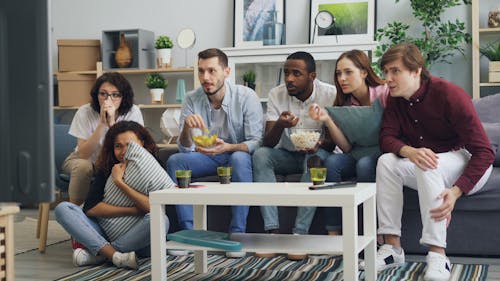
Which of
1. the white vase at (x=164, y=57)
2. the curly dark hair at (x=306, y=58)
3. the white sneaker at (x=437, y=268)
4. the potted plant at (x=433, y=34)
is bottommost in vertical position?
the white sneaker at (x=437, y=268)

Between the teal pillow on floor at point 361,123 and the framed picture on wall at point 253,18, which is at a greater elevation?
the framed picture on wall at point 253,18

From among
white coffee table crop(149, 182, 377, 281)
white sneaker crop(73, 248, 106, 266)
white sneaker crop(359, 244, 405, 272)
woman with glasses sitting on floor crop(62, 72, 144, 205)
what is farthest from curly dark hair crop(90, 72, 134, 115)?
white sneaker crop(359, 244, 405, 272)

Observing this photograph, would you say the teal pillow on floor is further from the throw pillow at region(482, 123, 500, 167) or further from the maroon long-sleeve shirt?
the throw pillow at region(482, 123, 500, 167)

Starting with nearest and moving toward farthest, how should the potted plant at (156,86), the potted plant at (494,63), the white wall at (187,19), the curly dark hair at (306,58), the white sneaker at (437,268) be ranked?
1. the white sneaker at (437,268)
2. the curly dark hair at (306,58)
3. the potted plant at (494,63)
4. the white wall at (187,19)
5. the potted plant at (156,86)

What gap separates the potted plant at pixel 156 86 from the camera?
5.73 m

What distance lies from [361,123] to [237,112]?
27.3 inches

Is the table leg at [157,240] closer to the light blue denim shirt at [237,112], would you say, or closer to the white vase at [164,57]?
the light blue denim shirt at [237,112]

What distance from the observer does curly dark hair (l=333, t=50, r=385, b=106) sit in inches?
136

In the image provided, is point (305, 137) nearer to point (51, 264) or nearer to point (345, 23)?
point (51, 264)

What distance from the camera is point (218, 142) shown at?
357cm

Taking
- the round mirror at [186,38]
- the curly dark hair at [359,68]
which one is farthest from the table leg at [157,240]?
the round mirror at [186,38]

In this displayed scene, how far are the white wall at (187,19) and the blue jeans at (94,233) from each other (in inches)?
111

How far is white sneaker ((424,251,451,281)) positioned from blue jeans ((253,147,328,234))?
27.3 inches

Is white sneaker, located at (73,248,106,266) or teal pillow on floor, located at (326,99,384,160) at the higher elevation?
teal pillow on floor, located at (326,99,384,160)
